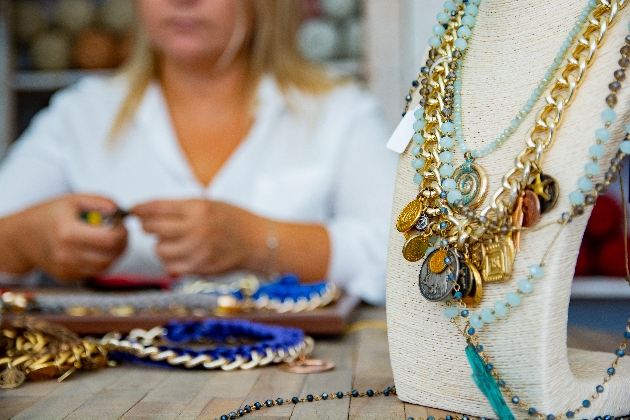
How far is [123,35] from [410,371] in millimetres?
1725

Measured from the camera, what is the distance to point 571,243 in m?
0.42

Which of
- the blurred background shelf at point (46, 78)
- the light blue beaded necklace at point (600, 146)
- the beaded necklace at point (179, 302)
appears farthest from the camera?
the blurred background shelf at point (46, 78)

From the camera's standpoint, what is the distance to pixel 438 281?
44 cm

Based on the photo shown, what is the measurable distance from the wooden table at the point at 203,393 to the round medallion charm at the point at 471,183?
144mm

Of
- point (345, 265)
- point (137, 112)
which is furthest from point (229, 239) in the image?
point (137, 112)

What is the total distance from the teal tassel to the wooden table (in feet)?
0.14

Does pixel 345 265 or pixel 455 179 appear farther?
pixel 345 265

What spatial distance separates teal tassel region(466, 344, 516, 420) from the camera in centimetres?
41

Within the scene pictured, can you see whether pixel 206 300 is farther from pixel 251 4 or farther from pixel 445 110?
pixel 251 4

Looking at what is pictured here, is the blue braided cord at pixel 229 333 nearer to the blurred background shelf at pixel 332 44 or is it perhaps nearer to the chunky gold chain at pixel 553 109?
the chunky gold chain at pixel 553 109

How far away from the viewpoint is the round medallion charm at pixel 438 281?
43 centimetres

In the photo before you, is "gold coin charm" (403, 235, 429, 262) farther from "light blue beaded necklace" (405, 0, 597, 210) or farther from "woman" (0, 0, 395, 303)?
"woman" (0, 0, 395, 303)

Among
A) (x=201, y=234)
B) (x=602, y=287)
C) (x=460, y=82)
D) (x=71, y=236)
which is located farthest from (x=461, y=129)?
(x=602, y=287)

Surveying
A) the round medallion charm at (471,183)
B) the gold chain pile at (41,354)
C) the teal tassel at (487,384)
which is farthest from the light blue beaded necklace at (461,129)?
the gold chain pile at (41,354)
